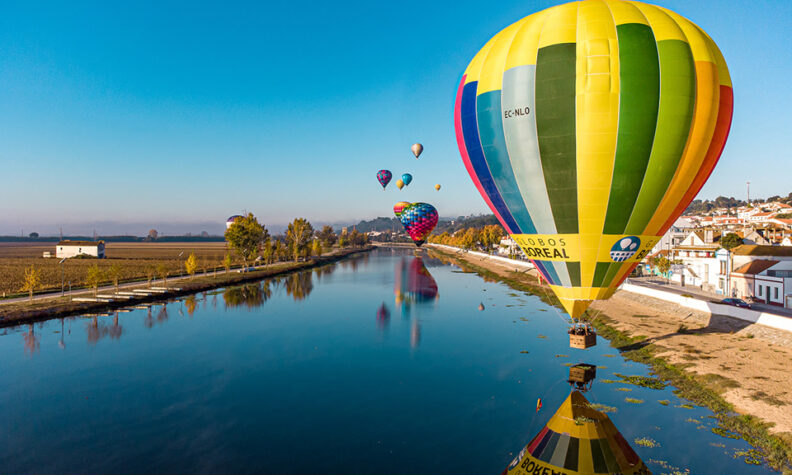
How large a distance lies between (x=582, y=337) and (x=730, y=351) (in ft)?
42.1

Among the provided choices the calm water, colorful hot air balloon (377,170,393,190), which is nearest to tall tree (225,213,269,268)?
colorful hot air balloon (377,170,393,190)

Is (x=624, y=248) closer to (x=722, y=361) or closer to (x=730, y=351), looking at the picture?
(x=722, y=361)

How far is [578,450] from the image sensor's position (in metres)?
13.2

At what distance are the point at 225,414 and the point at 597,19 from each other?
2060 centimetres

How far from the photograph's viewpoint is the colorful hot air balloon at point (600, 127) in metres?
13.6

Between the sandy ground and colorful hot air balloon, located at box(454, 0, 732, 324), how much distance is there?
293 inches

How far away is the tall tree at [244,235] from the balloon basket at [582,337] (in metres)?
55.8

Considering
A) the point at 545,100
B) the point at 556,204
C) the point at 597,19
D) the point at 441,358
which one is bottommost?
the point at 441,358

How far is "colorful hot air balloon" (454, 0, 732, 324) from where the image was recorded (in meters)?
13.6

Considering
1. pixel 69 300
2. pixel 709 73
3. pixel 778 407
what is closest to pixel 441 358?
pixel 778 407

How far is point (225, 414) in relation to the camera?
1600cm

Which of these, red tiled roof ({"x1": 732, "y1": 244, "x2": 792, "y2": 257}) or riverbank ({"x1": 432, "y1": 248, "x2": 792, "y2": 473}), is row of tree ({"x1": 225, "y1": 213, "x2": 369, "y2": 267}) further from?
red tiled roof ({"x1": 732, "y1": 244, "x2": 792, "y2": 257})

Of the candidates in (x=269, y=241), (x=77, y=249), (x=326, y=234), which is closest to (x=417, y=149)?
(x=269, y=241)

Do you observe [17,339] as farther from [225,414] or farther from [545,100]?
[545,100]
